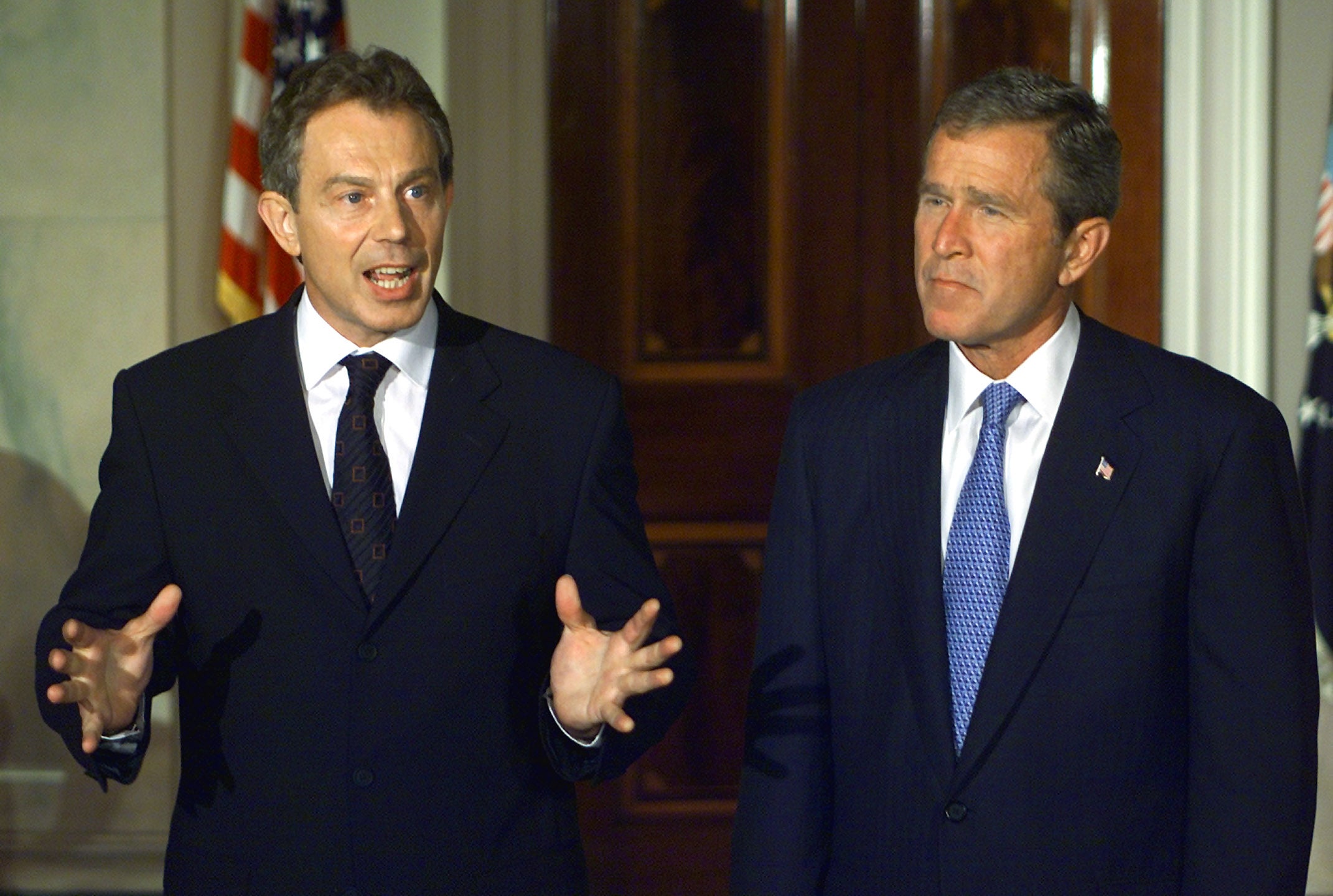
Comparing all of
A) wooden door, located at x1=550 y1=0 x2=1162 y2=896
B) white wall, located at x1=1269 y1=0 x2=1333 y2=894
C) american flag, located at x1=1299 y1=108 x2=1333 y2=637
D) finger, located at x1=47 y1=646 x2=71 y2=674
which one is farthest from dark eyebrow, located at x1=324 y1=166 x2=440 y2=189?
white wall, located at x1=1269 y1=0 x2=1333 y2=894

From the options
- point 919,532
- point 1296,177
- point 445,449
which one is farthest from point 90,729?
point 1296,177

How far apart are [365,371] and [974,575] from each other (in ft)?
2.67

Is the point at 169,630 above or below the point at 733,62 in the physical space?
below

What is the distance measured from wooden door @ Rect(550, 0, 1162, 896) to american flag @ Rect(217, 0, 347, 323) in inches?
24.2

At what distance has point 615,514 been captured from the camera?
6.12ft

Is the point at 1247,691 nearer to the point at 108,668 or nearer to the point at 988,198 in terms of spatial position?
the point at 988,198

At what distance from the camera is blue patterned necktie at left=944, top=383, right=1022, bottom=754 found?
1.75 m

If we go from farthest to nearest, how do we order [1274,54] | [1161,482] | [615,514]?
1. [1274,54]
2. [615,514]
3. [1161,482]

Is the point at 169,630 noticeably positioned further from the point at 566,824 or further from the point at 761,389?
the point at 761,389

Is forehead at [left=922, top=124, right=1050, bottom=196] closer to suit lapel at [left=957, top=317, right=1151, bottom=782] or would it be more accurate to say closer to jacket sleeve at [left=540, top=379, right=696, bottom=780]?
suit lapel at [left=957, top=317, right=1151, bottom=782]

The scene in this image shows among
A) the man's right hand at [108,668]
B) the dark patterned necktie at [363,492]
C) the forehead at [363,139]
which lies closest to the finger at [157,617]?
the man's right hand at [108,668]

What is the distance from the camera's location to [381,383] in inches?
72.9

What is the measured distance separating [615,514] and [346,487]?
0.35 metres

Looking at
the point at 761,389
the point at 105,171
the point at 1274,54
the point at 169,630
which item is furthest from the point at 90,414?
the point at 1274,54
